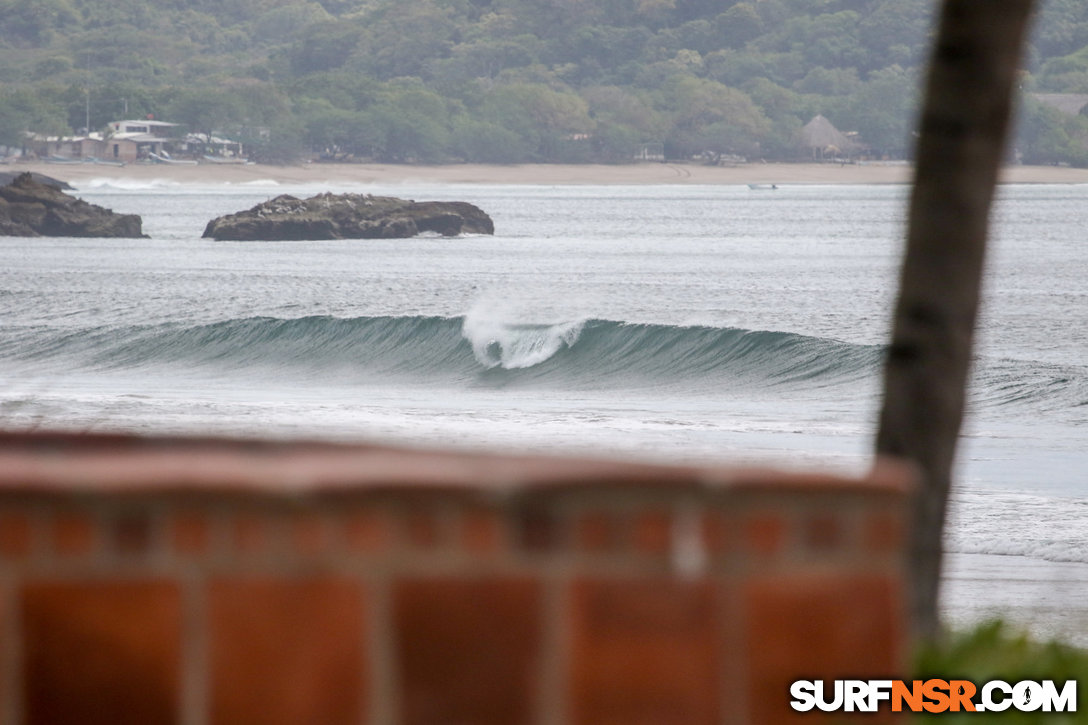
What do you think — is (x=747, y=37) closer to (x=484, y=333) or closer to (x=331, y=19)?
(x=331, y=19)

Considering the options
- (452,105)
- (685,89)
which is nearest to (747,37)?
(685,89)

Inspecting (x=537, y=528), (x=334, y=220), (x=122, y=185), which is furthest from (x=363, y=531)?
(x=122, y=185)

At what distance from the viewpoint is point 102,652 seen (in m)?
1.21

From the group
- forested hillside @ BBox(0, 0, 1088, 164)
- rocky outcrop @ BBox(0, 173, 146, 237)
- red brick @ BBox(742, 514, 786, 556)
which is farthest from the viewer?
forested hillside @ BBox(0, 0, 1088, 164)

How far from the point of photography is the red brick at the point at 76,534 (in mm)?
1209

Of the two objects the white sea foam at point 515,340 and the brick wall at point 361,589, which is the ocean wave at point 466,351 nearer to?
the white sea foam at point 515,340

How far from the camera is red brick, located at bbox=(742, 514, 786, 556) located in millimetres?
1309

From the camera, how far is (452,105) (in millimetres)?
150375

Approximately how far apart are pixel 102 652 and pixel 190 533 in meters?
0.13

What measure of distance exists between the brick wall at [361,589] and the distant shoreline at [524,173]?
144m

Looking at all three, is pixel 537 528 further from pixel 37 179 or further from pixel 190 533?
pixel 37 179

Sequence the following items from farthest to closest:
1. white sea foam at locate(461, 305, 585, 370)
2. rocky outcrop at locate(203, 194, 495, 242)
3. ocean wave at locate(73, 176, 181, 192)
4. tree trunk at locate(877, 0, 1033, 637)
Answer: ocean wave at locate(73, 176, 181, 192), rocky outcrop at locate(203, 194, 495, 242), white sea foam at locate(461, 305, 585, 370), tree trunk at locate(877, 0, 1033, 637)

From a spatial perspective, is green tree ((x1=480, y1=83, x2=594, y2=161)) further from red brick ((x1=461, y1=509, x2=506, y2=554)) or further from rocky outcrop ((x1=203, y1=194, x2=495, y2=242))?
red brick ((x1=461, y1=509, x2=506, y2=554))

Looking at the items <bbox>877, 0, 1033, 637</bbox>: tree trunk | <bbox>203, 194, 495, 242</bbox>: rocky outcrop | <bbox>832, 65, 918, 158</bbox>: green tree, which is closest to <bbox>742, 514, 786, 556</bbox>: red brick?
<bbox>877, 0, 1033, 637</bbox>: tree trunk
